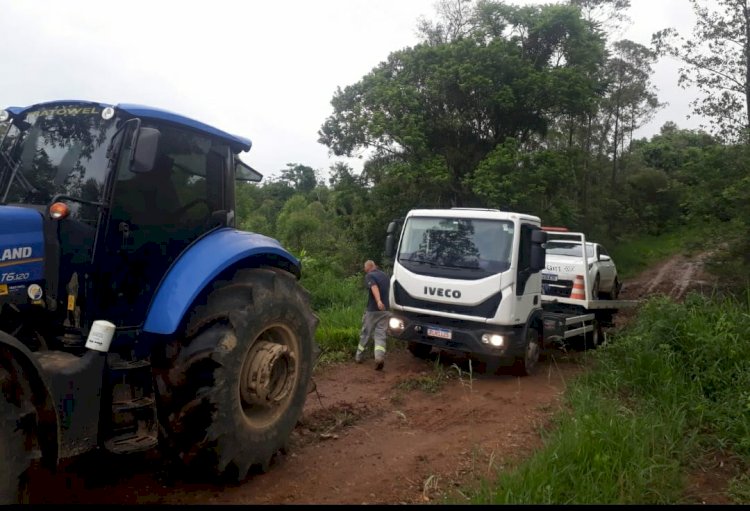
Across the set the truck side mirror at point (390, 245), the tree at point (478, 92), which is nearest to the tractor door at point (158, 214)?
the truck side mirror at point (390, 245)

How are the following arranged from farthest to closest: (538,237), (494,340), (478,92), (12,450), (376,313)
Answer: (478,92) < (376,313) < (538,237) < (494,340) < (12,450)

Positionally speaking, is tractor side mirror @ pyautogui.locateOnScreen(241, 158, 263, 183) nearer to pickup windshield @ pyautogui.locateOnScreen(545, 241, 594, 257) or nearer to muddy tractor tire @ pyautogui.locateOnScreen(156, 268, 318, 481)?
muddy tractor tire @ pyautogui.locateOnScreen(156, 268, 318, 481)

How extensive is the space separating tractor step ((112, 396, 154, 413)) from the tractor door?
493 millimetres

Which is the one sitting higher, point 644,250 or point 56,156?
point 56,156

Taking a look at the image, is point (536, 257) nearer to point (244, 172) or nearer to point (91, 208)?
point (244, 172)

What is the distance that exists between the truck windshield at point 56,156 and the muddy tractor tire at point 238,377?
3.44ft

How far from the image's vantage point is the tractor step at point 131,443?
303cm

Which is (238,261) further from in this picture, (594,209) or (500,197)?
(594,209)

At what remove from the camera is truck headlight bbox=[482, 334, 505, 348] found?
6816 millimetres

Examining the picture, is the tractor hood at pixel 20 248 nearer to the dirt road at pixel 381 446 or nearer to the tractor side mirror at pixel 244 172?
the dirt road at pixel 381 446

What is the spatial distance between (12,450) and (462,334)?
5.25m

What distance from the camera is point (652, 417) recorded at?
4672 mm

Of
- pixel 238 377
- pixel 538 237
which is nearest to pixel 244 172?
pixel 238 377

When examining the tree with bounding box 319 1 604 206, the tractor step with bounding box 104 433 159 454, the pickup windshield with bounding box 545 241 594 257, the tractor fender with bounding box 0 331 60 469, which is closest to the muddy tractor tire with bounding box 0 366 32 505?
the tractor fender with bounding box 0 331 60 469
